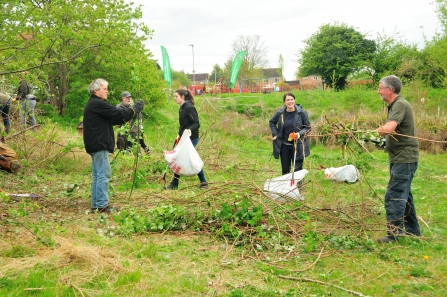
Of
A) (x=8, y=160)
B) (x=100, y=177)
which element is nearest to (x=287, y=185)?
(x=100, y=177)

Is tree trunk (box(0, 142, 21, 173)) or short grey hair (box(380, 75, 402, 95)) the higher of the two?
short grey hair (box(380, 75, 402, 95))

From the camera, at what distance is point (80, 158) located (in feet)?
30.6

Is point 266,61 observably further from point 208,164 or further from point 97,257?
point 97,257

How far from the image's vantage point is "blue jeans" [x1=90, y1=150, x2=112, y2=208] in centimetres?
566

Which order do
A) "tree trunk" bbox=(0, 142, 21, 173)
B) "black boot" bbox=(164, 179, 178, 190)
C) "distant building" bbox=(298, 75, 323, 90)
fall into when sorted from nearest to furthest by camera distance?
"black boot" bbox=(164, 179, 178, 190)
"tree trunk" bbox=(0, 142, 21, 173)
"distant building" bbox=(298, 75, 323, 90)

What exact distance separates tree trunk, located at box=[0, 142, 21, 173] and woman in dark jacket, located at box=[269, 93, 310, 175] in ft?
15.4

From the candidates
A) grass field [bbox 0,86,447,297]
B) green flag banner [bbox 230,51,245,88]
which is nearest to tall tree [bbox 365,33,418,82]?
green flag banner [bbox 230,51,245,88]

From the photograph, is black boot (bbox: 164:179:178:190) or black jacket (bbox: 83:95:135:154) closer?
black jacket (bbox: 83:95:135:154)

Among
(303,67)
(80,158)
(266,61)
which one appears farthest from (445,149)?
(266,61)

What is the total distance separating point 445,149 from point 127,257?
13158 millimetres

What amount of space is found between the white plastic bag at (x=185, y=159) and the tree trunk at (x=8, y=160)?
3.05m


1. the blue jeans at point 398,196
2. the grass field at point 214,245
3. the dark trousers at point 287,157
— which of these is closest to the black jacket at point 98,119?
the grass field at point 214,245

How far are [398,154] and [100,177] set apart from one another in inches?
145

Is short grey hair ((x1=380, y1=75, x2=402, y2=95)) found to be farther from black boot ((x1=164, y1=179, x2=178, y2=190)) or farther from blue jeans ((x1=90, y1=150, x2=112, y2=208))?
black boot ((x1=164, y1=179, x2=178, y2=190))
